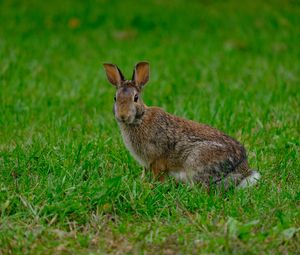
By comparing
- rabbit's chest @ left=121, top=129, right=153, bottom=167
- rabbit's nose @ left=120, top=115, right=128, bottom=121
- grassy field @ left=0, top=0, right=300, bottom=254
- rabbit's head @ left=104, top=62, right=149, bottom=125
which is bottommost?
grassy field @ left=0, top=0, right=300, bottom=254

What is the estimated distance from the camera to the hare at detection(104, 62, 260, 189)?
5645 millimetres

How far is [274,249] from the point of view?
4414mm

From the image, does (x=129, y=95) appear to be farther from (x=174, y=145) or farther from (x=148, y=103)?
(x=148, y=103)

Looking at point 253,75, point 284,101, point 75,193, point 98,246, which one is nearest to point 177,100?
point 284,101

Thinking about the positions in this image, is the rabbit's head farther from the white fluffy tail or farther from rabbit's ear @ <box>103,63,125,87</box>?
the white fluffy tail

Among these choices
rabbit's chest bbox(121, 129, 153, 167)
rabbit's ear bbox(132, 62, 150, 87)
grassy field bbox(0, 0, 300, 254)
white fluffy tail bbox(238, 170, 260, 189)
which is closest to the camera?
grassy field bbox(0, 0, 300, 254)

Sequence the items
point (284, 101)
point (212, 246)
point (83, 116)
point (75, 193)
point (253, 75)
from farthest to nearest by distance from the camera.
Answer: point (253, 75) < point (284, 101) < point (83, 116) < point (75, 193) < point (212, 246)

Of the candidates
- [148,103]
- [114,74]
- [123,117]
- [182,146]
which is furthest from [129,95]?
[148,103]

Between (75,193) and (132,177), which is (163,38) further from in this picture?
(75,193)

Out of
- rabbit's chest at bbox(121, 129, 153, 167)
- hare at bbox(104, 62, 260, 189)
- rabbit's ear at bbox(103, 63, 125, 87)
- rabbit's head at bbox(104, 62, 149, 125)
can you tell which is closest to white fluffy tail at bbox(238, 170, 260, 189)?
hare at bbox(104, 62, 260, 189)

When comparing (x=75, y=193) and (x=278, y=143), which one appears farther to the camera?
(x=278, y=143)

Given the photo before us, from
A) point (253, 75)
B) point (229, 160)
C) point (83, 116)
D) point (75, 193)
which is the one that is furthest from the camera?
point (253, 75)

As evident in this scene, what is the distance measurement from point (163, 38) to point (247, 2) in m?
3.36

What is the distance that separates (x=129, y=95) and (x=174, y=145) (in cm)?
57
